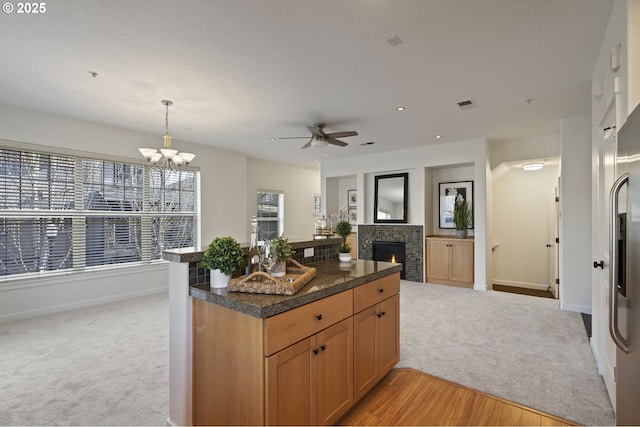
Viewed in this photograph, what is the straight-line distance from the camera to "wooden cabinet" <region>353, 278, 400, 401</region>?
6.68ft

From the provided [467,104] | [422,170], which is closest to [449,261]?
[422,170]

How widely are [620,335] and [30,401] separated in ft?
11.4

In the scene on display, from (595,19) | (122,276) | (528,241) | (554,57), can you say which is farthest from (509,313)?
(122,276)

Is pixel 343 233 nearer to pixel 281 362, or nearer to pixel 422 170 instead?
pixel 281 362

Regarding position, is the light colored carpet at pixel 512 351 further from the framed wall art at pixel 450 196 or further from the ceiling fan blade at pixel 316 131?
the ceiling fan blade at pixel 316 131

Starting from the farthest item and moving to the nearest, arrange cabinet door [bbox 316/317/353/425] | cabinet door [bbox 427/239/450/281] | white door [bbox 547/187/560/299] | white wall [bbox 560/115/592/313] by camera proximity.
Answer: cabinet door [bbox 427/239/450/281] < white door [bbox 547/187/560/299] < white wall [bbox 560/115/592/313] < cabinet door [bbox 316/317/353/425]

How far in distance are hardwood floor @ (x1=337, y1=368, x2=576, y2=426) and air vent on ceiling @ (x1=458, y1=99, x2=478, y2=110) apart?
3116 mm

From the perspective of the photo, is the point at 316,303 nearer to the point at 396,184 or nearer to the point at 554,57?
the point at 554,57

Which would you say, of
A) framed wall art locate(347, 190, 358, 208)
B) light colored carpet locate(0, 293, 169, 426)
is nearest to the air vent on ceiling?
framed wall art locate(347, 190, 358, 208)

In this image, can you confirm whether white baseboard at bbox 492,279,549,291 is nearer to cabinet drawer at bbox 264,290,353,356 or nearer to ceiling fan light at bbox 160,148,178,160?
cabinet drawer at bbox 264,290,353,356

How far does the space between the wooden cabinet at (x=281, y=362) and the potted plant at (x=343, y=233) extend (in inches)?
23.6

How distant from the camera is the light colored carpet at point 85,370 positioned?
2021mm

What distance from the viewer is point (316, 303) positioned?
5.53ft

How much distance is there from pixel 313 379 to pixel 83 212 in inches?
179
